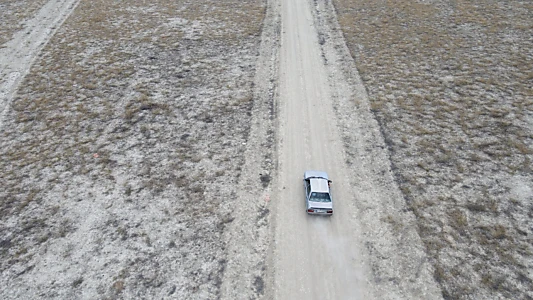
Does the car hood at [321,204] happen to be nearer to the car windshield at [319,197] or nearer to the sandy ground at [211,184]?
the car windshield at [319,197]

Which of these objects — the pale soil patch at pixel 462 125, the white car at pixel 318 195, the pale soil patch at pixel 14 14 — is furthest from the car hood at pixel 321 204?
the pale soil patch at pixel 14 14

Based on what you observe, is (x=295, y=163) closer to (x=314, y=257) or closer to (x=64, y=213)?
(x=314, y=257)

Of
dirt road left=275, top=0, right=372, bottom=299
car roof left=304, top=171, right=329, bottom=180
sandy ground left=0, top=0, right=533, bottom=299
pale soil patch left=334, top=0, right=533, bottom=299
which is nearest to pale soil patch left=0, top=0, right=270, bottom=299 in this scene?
sandy ground left=0, top=0, right=533, bottom=299

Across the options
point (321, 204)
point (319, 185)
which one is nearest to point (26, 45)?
point (319, 185)

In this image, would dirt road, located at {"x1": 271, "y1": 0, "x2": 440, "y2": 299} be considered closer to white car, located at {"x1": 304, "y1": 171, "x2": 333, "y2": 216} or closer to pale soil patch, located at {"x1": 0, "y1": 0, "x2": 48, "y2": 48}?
white car, located at {"x1": 304, "y1": 171, "x2": 333, "y2": 216}

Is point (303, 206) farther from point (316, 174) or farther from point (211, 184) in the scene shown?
point (211, 184)

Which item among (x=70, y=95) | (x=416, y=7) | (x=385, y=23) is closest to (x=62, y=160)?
(x=70, y=95)
